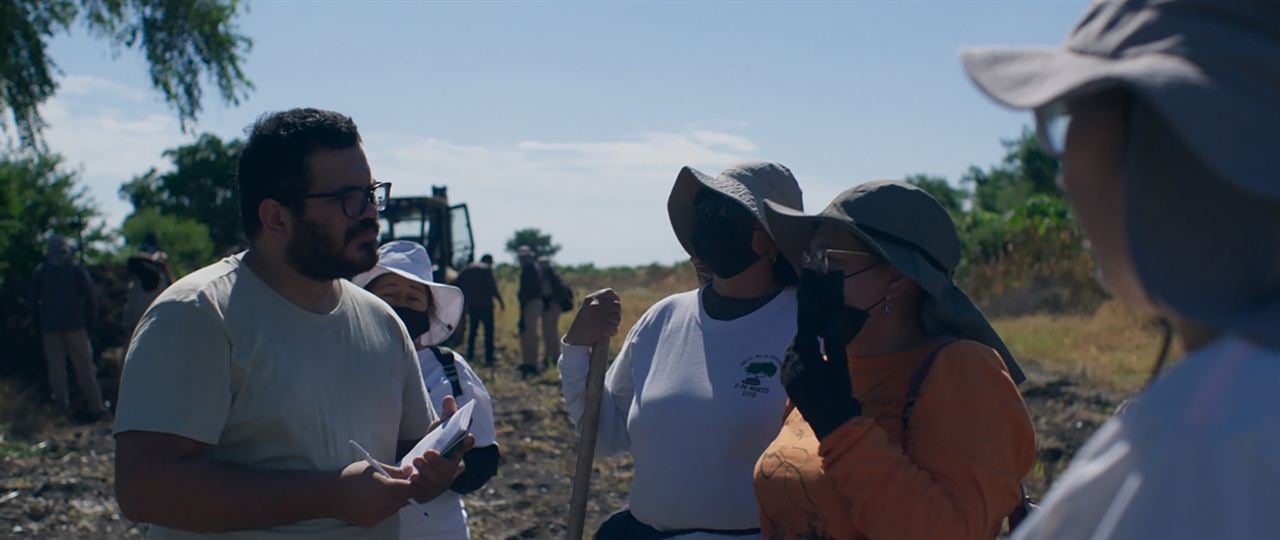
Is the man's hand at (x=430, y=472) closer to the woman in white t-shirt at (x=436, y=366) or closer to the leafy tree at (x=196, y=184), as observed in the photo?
the woman in white t-shirt at (x=436, y=366)

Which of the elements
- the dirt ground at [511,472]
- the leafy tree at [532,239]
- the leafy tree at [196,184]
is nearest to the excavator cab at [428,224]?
the dirt ground at [511,472]

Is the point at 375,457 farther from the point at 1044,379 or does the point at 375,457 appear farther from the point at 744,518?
the point at 1044,379

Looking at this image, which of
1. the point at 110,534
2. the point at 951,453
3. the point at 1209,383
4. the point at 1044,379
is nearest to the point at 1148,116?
the point at 1209,383

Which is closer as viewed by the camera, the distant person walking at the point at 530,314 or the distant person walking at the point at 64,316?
the distant person walking at the point at 64,316

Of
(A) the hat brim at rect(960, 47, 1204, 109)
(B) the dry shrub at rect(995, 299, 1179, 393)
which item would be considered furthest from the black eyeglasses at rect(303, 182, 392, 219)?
(B) the dry shrub at rect(995, 299, 1179, 393)

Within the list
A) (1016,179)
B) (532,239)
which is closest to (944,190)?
(1016,179)

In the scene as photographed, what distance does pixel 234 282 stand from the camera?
2.68 metres

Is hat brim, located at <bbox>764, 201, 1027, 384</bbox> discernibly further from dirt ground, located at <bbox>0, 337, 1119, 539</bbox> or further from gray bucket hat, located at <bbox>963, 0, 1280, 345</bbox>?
dirt ground, located at <bbox>0, 337, 1119, 539</bbox>

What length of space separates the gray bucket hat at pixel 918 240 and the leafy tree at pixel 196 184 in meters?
48.2

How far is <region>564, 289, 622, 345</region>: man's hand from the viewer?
12.6 ft

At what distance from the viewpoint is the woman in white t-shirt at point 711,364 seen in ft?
10.5

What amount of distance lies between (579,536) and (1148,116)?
305cm

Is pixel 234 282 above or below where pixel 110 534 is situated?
above

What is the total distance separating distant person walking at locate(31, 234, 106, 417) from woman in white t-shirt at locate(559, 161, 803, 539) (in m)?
9.61
